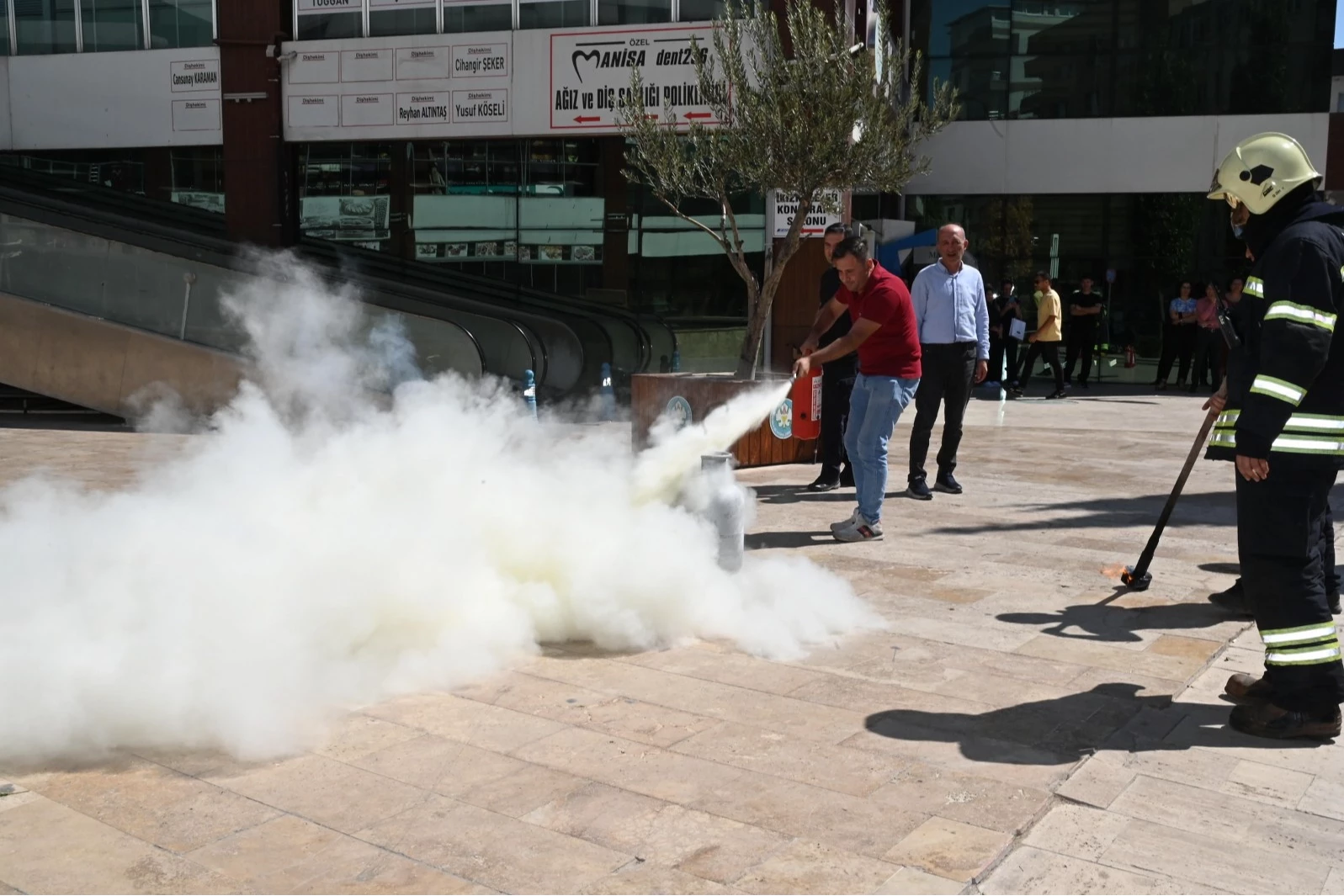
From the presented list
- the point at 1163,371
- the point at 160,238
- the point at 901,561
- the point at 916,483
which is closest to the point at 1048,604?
the point at 901,561

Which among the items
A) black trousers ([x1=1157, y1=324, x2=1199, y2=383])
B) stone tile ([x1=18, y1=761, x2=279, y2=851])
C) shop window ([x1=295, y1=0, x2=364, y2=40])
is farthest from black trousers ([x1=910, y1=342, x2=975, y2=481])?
black trousers ([x1=1157, y1=324, x2=1199, y2=383])

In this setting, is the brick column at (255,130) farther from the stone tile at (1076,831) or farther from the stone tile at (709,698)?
the stone tile at (1076,831)

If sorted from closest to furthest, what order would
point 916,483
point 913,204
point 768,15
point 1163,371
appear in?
1. point 916,483
2. point 768,15
3. point 1163,371
4. point 913,204

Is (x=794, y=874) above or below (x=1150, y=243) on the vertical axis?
below

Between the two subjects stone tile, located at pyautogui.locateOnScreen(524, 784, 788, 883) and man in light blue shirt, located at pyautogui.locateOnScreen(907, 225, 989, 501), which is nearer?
stone tile, located at pyautogui.locateOnScreen(524, 784, 788, 883)

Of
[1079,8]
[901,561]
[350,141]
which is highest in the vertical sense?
[1079,8]

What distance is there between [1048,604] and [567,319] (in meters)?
10.6

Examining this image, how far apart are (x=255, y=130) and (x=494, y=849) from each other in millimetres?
14470

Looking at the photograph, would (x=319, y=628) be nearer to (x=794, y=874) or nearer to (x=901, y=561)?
(x=794, y=874)

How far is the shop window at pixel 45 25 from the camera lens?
17219 millimetres

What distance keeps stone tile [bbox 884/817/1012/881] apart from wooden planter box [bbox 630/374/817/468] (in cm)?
639

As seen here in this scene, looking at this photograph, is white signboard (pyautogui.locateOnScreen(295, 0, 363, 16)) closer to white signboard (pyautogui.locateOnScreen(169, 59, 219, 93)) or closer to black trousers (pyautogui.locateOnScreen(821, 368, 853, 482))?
white signboard (pyautogui.locateOnScreen(169, 59, 219, 93))

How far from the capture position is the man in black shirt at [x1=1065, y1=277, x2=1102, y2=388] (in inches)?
755

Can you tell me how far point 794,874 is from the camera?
3.30 m
